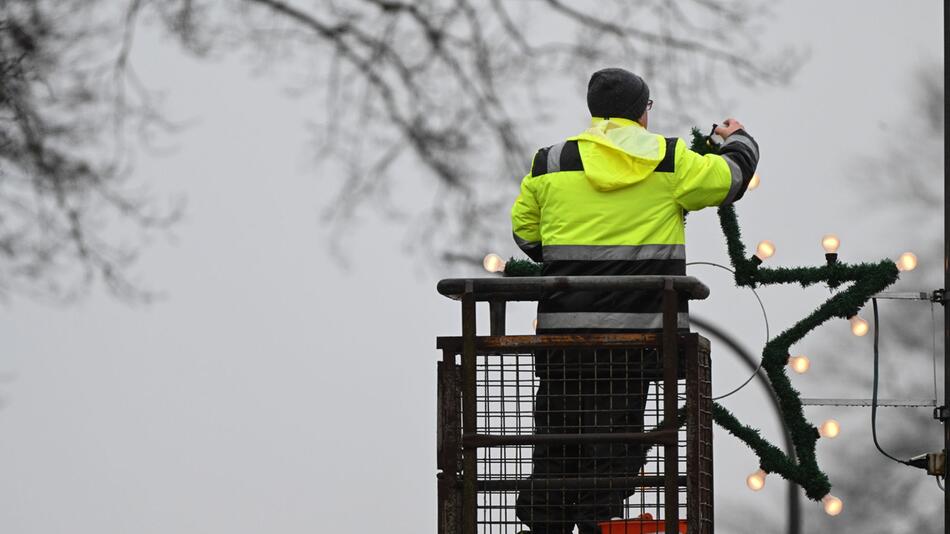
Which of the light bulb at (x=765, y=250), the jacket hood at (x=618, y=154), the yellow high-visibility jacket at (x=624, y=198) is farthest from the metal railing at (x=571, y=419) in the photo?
the light bulb at (x=765, y=250)

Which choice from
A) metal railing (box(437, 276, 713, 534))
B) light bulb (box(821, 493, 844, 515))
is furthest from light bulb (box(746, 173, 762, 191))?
metal railing (box(437, 276, 713, 534))

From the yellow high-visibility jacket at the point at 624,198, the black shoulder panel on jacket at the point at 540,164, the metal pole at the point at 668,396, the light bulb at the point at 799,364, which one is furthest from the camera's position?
the light bulb at the point at 799,364

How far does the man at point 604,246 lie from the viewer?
10.5ft

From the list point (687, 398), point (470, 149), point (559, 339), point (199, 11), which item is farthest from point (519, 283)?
point (199, 11)

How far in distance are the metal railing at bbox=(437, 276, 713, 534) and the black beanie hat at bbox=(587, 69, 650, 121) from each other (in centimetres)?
47

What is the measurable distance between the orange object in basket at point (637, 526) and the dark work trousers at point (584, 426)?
0.02 m

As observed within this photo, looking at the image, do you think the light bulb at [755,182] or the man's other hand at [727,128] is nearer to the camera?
the man's other hand at [727,128]

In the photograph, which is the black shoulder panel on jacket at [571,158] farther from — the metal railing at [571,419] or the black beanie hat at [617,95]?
the metal railing at [571,419]

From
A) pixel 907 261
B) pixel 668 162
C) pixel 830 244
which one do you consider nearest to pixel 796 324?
pixel 830 244

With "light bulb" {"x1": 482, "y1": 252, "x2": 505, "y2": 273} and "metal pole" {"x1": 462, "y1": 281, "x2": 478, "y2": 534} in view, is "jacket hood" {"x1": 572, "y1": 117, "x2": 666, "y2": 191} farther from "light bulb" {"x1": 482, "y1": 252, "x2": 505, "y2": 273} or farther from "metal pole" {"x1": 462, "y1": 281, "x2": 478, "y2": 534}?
"light bulb" {"x1": 482, "y1": 252, "x2": 505, "y2": 273}

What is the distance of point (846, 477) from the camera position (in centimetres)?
488

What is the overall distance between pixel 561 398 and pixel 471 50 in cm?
194

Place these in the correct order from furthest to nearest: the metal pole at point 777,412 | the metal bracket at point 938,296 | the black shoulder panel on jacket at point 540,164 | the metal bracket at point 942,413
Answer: the metal pole at point 777,412
the metal bracket at point 938,296
the metal bracket at point 942,413
the black shoulder panel on jacket at point 540,164

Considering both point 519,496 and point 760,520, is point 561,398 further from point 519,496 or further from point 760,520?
point 760,520
